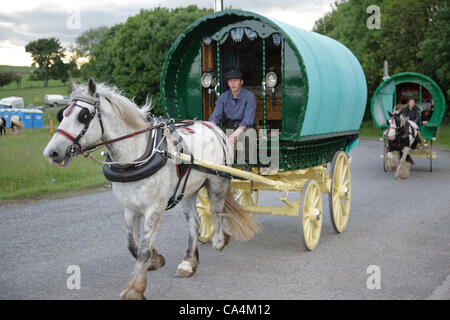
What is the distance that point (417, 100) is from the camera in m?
16.0

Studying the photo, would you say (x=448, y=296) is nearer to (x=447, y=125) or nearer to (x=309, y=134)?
(x=309, y=134)

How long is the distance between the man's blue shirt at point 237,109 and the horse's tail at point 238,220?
948 millimetres

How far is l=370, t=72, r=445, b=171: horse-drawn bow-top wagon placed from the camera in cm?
1355

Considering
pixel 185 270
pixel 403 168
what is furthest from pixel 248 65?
pixel 403 168

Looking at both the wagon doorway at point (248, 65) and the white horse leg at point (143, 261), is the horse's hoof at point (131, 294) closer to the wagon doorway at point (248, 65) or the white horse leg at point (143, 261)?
the white horse leg at point (143, 261)

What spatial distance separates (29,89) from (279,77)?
74.3 metres

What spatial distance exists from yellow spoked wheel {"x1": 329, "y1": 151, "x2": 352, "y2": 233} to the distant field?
58633 millimetres

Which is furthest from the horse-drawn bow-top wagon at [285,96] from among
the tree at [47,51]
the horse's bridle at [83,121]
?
the tree at [47,51]

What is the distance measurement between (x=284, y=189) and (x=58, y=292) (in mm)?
2738

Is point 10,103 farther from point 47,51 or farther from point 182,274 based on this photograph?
point 182,274

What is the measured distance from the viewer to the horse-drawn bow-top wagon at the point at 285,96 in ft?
18.9

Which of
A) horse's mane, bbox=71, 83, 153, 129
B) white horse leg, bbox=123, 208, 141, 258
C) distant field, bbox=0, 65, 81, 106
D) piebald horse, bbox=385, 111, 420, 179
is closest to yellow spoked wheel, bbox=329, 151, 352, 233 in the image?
white horse leg, bbox=123, 208, 141, 258

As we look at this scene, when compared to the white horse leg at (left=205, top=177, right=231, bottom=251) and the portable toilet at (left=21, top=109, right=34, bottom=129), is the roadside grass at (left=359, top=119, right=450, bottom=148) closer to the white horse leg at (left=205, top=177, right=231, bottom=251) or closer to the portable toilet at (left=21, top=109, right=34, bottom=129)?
the white horse leg at (left=205, top=177, right=231, bottom=251)

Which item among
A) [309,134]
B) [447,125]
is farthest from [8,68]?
[309,134]
